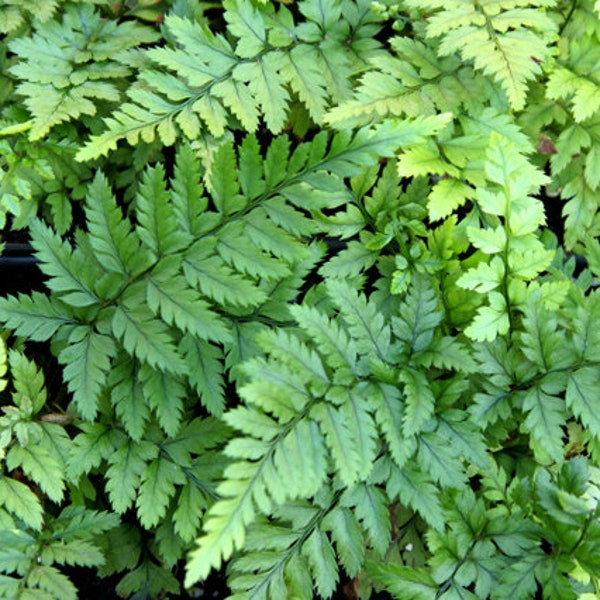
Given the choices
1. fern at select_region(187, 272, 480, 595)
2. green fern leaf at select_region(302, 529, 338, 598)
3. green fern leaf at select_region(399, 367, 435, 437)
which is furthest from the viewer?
green fern leaf at select_region(302, 529, 338, 598)

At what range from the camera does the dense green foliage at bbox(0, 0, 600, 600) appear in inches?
69.4

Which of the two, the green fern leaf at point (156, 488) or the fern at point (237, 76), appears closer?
the green fern leaf at point (156, 488)

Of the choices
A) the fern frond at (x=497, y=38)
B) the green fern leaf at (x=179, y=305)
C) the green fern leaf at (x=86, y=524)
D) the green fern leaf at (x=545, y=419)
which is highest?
the fern frond at (x=497, y=38)

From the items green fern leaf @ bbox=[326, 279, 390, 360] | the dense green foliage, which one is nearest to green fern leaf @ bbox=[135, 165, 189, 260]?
the dense green foliage

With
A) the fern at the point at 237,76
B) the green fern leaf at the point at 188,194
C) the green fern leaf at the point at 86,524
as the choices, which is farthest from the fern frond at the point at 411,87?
the green fern leaf at the point at 86,524

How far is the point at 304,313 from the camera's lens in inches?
68.9

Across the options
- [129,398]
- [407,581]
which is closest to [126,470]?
[129,398]

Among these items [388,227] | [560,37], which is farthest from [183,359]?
[560,37]

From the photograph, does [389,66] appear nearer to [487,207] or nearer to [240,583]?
[487,207]

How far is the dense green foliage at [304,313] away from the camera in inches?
69.4

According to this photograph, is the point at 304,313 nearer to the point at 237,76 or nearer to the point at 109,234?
the point at 109,234

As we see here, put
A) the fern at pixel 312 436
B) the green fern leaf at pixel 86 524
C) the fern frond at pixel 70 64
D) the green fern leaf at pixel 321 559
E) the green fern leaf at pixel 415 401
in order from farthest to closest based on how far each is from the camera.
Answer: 1. the fern frond at pixel 70 64
2. the green fern leaf at pixel 86 524
3. the green fern leaf at pixel 321 559
4. the green fern leaf at pixel 415 401
5. the fern at pixel 312 436

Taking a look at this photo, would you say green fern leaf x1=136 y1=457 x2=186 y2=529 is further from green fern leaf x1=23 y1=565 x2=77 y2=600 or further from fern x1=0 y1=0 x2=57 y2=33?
fern x1=0 y1=0 x2=57 y2=33

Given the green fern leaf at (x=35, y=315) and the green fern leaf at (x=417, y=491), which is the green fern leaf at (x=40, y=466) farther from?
the green fern leaf at (x=417, y=491)
